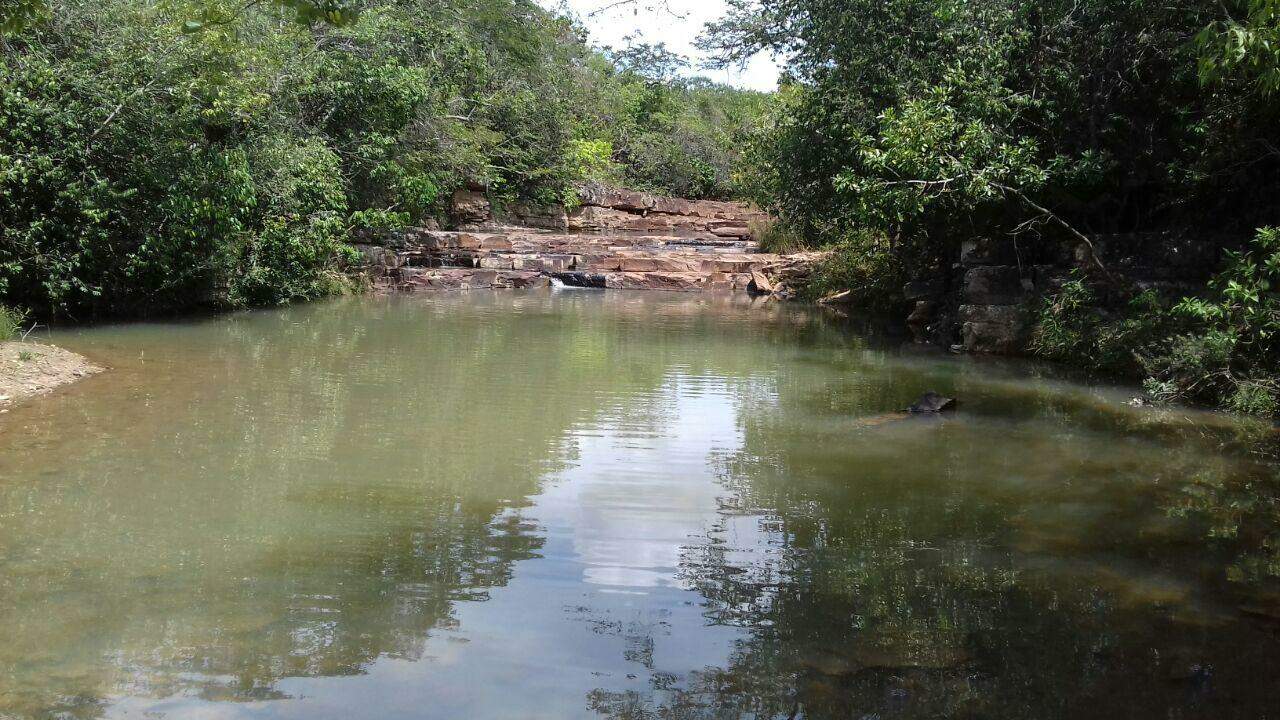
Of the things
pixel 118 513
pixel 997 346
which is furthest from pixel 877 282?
pixel 118 513

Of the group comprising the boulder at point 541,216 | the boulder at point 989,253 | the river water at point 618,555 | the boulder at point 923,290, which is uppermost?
the boulder at point 541,216

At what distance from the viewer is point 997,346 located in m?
13.4

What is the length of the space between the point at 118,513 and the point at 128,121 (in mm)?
8616

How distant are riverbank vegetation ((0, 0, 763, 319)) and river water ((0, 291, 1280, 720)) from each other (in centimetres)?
259

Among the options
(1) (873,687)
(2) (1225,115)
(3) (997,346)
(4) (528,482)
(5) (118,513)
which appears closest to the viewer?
(1) (873,687)

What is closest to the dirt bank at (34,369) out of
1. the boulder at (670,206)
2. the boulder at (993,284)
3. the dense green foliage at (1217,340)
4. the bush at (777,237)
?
the dense green foliage at (1217,340)

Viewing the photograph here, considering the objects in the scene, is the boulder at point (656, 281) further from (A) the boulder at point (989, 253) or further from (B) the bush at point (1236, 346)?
(B) the bush at point (1236, 346)

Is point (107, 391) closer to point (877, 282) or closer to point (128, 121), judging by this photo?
point (128, 121)

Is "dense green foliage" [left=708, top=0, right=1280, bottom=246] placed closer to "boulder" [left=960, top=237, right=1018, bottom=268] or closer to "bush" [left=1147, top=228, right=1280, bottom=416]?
"boulder" [left=960, top=237, right=1018, bottom=268]

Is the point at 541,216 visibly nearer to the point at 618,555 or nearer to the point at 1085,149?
the point at 1085,149

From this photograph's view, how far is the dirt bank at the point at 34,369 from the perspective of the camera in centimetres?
846

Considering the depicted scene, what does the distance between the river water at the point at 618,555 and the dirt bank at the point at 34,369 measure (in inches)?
13.7

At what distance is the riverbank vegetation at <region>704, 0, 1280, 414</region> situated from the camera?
9625 mm

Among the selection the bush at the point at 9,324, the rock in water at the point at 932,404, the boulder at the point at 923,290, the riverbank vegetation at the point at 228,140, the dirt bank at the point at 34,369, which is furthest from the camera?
the boulder at the point at 923,290
